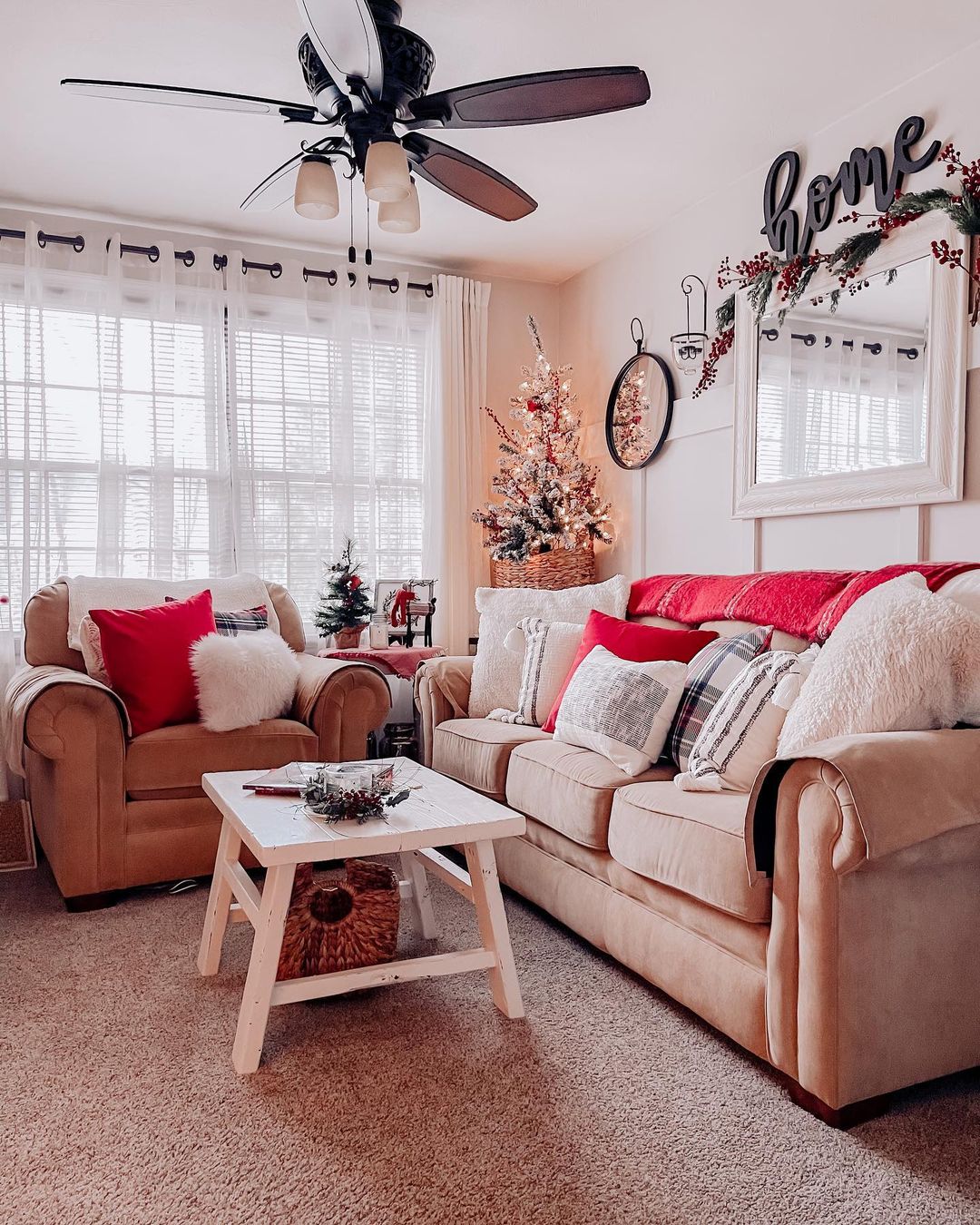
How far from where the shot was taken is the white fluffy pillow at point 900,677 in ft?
6.07

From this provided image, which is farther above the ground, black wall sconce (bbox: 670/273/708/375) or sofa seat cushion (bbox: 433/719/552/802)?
black wall sconce (bbox: 670/273/708/375)

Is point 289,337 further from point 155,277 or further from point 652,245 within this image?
point 652,245

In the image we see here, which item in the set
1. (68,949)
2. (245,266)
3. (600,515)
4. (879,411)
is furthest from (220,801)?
(245,266)

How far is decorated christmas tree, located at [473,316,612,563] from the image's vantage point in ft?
14.0

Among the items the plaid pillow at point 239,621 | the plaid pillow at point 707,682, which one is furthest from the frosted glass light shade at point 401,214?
the plaid pillow at point 239,621

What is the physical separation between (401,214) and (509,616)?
1.51 m

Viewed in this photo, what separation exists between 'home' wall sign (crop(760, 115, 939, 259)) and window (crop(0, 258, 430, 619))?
1.82 meters

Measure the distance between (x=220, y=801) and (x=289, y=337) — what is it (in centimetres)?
272

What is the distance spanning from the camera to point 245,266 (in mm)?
4266

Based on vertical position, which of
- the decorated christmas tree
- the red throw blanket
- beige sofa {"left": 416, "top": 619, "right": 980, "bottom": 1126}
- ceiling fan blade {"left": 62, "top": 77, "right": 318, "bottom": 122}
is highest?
ceiling fan blade {"left": 62, "top": 77, "right": 318, "bottom": 122}

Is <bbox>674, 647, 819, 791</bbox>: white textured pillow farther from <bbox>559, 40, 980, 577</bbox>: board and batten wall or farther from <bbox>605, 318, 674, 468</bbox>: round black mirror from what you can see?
<bbox>605, 318, 674, 468</bbox>: round black mirror

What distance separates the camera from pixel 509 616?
3.54 metres

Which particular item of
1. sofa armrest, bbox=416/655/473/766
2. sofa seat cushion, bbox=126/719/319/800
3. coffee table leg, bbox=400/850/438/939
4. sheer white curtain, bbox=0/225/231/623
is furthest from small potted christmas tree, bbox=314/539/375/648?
coffee table leg, bbox=400/850/438/939

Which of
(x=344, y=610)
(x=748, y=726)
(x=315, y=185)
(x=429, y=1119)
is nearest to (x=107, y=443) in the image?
(x=344, y=610)
